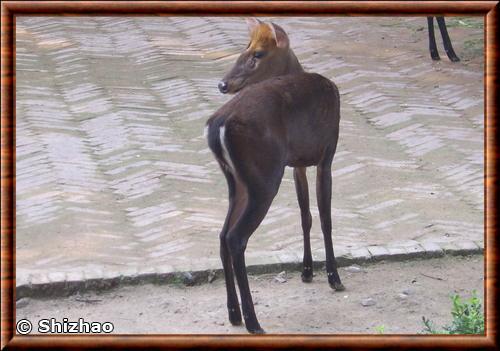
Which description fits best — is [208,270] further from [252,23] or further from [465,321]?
[465,321]

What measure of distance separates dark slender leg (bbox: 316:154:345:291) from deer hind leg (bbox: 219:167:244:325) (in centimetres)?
62

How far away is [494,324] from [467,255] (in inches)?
83.3

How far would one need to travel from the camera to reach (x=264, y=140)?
5543 mm

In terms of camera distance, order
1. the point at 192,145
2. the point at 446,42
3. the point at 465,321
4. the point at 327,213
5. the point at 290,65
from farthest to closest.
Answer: the point at 446,42, the point at 192,145, the point at 290,65, the point at 327,213, the point at 465,321

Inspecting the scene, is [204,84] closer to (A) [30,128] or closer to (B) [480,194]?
(A) [30,128]

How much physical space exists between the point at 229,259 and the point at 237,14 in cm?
177

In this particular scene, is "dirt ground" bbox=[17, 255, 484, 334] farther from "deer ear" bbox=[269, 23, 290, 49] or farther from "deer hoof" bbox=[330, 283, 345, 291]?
"deer ear" bbox=[269, 23, 290, 49]

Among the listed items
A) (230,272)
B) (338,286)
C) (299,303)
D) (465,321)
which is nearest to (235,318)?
(230,272)

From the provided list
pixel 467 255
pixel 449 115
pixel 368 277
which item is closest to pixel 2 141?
pixel 368 277

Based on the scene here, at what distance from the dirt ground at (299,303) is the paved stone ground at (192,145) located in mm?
206

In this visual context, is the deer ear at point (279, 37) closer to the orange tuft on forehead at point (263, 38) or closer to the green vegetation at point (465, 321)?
the orange tuft on forehead at point (263, 38)

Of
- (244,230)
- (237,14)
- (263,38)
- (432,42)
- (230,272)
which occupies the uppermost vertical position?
(237,14)

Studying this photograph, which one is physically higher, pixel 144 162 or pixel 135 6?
pixel 135 6

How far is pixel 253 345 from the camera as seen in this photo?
4332 mm
